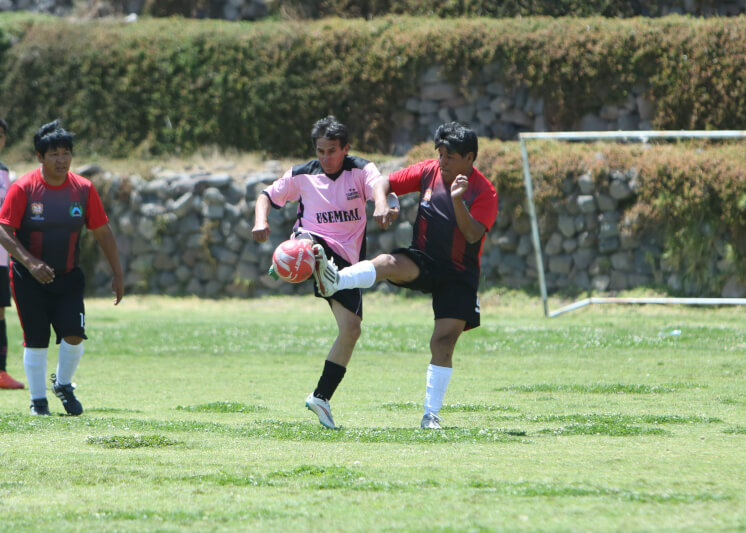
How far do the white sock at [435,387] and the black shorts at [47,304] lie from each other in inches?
101

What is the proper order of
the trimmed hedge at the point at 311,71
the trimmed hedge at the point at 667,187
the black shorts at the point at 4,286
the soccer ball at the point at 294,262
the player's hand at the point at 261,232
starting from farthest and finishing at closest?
the trimmed hedge at the point at 311,71 → the trimmed hedge at the point at 667,187 → the black shorts at the point at 4,286 → the player's hand at the point at 261,232 → the soccer ball at the point at 294,262

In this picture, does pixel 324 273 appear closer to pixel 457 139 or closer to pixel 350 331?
pixel 350 331

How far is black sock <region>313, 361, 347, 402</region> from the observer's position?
7078 millimetres

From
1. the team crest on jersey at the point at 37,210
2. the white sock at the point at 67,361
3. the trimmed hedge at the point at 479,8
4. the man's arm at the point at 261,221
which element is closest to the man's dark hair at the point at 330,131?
the man's arm at the point at 261,221

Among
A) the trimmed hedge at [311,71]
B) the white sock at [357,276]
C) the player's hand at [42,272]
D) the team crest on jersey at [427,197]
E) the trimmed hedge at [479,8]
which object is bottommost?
the player's hand at [42,272]

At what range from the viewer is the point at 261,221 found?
7.18m

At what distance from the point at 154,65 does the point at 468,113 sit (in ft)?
26.6

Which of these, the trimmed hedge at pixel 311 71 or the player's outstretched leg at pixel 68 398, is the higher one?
the trimmed hedge at pixel 311 71

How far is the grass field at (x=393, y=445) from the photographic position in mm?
4426

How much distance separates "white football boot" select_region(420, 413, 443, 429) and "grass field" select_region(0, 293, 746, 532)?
125mm

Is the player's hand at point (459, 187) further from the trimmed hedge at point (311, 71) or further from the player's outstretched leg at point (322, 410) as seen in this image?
the trimmed hedge at point (311, 71)

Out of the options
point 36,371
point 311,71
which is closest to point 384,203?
point 36,371

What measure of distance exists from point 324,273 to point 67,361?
232 cm

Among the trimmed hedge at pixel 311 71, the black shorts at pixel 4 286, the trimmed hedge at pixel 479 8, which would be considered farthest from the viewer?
the trimmed hedge at pixel 479 8
